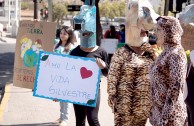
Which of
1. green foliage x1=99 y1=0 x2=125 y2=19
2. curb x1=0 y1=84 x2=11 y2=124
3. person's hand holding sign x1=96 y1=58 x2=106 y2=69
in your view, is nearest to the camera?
person's hand holding sign x1=96 y1=58 x2=106 y2=69

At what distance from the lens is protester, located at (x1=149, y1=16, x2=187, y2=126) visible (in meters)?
3.76

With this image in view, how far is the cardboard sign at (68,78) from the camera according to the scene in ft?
17.5

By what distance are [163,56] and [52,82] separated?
2262mm

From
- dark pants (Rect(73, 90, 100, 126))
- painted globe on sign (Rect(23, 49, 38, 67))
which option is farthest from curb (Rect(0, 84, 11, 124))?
dark pants (Rect(73, 90, 100, 126))

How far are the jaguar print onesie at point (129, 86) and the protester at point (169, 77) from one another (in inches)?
16.6

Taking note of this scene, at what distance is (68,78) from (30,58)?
6.12 ft

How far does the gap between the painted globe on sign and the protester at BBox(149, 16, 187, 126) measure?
3.61 m

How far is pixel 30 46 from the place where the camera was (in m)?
7.23

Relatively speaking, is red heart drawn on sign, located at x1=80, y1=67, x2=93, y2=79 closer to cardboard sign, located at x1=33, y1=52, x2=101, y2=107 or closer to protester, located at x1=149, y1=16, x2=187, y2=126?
cardboard sign, located at x1=33, y1=52, x2=101, y2=107

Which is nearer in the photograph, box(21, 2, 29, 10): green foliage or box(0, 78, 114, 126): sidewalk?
box(0, 78, 114, 126): sidewalk

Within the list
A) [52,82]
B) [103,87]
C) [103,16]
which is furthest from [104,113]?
[103,16]

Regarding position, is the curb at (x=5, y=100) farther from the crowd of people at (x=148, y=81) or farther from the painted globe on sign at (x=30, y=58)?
the crowd of people at (x=148, y=81)

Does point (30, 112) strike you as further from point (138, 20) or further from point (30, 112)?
point (138, 20)

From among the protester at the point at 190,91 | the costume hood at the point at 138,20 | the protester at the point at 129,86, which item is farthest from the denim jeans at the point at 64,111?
the protester at the point at 190,91
